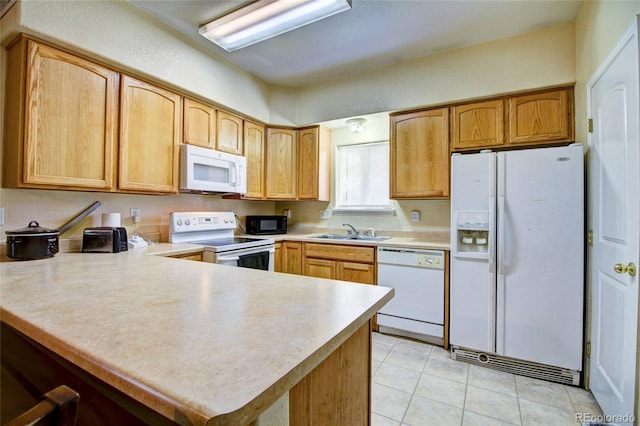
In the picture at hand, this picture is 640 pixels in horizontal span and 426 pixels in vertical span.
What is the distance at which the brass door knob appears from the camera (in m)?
1.35

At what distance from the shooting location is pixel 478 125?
2609mm

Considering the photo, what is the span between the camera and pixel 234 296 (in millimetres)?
1005

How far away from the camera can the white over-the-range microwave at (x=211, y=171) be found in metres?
2.58

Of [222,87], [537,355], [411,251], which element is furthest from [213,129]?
[537,355]

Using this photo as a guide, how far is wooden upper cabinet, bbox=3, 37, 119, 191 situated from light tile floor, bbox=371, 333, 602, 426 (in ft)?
7.95

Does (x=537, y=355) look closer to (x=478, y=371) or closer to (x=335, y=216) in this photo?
(x=478, y=371)

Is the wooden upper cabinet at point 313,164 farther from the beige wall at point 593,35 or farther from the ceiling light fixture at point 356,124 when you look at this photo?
the beige wall at point 593,35

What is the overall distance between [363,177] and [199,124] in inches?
74.6

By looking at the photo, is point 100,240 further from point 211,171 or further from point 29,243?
point 211,171

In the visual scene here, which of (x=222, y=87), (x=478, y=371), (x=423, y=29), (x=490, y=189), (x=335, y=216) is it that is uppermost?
(x=423, y=29)

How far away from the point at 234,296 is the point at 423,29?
257cm

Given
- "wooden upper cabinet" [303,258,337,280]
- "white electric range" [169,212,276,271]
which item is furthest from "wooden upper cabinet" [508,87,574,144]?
"white electric range" [169,212,276,271]

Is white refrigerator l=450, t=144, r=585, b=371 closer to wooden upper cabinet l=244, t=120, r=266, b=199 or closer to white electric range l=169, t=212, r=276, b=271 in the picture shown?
white electric range l=169, t=212, r=276, b=271

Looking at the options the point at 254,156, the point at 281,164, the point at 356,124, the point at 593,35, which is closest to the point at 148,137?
the point at 254,156
